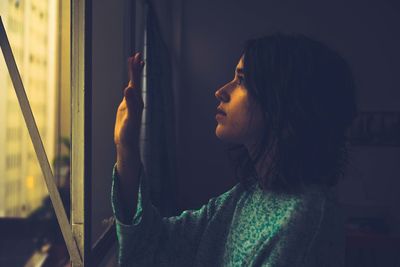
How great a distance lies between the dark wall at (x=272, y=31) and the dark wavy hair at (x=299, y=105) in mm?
2544

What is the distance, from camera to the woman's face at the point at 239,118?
71cm

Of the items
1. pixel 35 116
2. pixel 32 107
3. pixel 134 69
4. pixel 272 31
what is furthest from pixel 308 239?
pixel 32 107

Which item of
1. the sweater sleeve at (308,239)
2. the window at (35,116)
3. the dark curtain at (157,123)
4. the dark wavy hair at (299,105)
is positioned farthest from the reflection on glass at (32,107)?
the sweater sleeve at (308,239)

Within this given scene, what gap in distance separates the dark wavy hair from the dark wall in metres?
2.54

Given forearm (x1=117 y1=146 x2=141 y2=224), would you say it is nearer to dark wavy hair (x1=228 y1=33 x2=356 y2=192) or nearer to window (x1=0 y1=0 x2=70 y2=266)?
dark wavy hair (x1=228 y1=33 x2=356 y2=192)

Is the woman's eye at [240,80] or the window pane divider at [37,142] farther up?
the woman's eye at [240,80]

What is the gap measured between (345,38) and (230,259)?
10.0 feet

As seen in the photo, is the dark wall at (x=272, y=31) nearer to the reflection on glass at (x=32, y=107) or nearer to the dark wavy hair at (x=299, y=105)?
the reflection on glass at (x=32, y=107)

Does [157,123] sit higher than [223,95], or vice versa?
[223,95]

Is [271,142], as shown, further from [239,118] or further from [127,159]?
[127,159]

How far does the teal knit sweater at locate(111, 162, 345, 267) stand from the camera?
0.60 m

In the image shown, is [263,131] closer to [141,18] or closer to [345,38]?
[141,18]

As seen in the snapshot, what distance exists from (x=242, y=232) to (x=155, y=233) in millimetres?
172

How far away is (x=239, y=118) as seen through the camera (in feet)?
2.33
